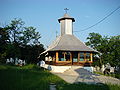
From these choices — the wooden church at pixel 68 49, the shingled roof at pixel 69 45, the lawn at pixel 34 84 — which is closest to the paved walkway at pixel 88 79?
the lawn at pixel 34 84

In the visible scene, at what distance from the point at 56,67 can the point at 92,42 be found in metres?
14.5

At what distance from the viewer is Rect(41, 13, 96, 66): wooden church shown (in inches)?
899

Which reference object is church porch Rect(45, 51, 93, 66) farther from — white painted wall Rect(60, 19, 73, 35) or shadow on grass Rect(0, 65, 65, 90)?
shadow on grass Rect(0, 65, 65, 90)

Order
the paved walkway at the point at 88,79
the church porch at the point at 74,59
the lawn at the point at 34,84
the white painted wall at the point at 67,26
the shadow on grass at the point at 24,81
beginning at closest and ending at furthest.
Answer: the shadow on grass at the point at 24,81, the lawn at the point at 34,84, the paved walkway at the point at 88,79, the church porch at the point at 74,59, the white painted wall at the point at 67,26

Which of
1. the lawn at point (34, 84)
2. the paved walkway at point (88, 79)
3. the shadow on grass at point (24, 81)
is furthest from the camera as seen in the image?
the paved walkway at point (88, 79)

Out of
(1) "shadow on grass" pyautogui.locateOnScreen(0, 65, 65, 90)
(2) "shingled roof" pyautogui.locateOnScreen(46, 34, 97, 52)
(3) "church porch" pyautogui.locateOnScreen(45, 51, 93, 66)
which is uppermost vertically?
(2) "shingled roof" pyautogui.locateOnScreen(46, 34, 97, 52)

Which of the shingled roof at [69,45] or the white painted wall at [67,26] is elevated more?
the white painted wall at [67,26]

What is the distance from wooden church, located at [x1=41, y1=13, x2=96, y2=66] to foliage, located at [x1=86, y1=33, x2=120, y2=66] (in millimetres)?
7724

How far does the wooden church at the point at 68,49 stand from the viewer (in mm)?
22831

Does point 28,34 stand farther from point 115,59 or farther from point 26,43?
point 115,59

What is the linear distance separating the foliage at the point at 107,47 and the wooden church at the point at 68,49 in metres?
7.72

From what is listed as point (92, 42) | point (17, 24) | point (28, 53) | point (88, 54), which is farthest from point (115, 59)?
point (17, 24)

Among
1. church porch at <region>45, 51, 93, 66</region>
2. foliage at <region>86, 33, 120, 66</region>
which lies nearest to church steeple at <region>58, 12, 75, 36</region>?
church porch at <region>45, 51, 93, 66</region>

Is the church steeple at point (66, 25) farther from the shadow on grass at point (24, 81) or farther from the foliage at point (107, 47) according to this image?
the shadow on grass at point (24, 81)
